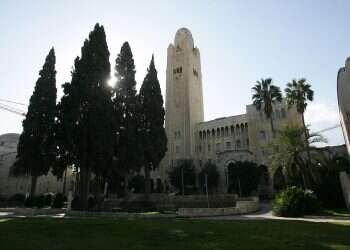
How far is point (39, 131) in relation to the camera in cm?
3136

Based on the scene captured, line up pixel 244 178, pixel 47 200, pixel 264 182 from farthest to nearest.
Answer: pixel 264 182, pixel 244 178, pixel 47 200

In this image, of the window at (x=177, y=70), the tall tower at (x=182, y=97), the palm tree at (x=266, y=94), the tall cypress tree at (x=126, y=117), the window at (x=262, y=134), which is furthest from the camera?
the window at (x=177, y=70)

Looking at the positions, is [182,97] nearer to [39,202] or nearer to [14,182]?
[14,182]

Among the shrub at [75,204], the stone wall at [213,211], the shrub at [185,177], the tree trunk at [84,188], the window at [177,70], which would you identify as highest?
the window at [177,70]

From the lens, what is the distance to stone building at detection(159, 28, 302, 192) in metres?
60.0

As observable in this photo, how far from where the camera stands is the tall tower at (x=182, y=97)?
67.9m

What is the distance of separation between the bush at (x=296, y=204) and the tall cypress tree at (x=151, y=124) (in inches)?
678

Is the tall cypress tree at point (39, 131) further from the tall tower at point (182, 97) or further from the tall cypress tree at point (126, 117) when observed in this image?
the tall tower at point (182, 97)

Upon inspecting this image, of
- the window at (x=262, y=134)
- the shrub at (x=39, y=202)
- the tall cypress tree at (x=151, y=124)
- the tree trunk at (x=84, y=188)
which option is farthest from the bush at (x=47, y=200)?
the window at (x=262, y=134)

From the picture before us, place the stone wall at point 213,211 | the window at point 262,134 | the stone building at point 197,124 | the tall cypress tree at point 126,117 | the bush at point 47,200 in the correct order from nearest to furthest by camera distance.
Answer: the stone wall at point 213,211
the tall cypress tree at point 126,117
the bush at point 47,200
the stone building at point 197,124
the window at point 262,134

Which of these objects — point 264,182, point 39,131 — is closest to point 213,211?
point 39,131

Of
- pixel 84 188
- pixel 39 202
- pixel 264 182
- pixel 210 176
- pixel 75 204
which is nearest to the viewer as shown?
pixel 75 204

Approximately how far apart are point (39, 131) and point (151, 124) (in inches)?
506

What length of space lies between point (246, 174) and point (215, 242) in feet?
134
